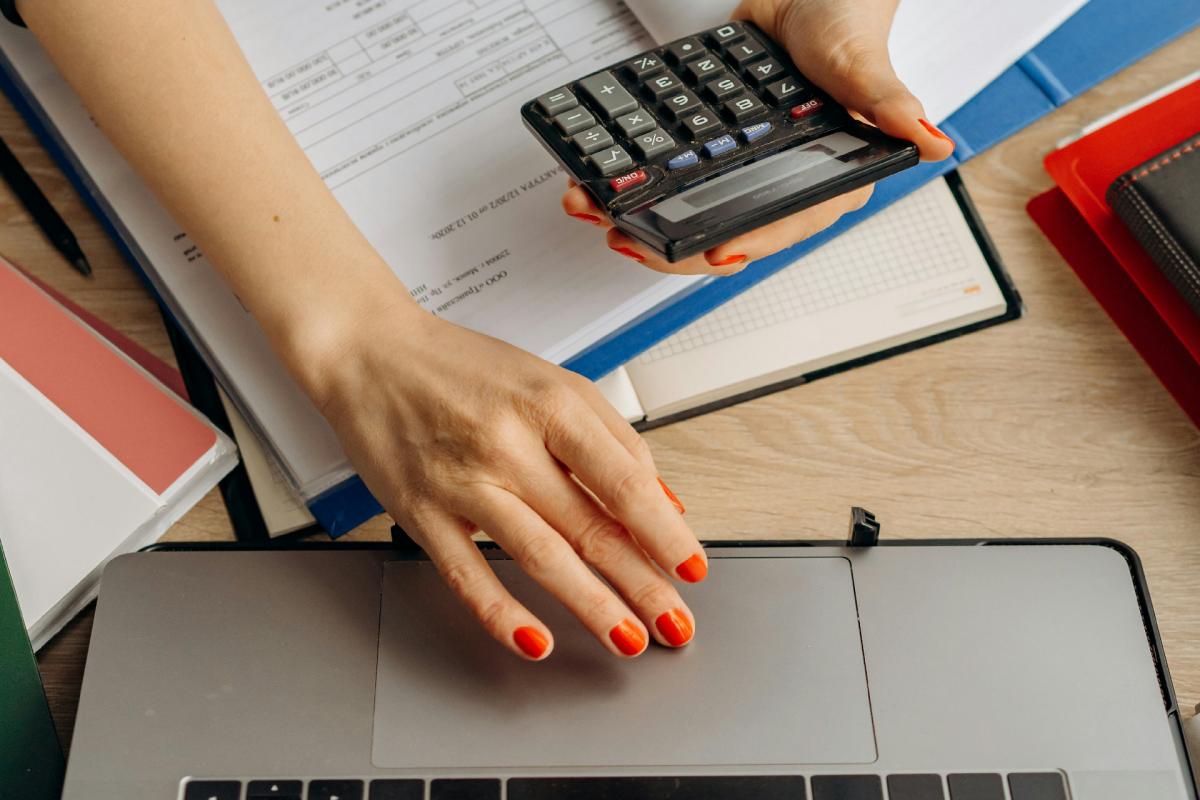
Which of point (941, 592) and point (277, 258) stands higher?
point (277, 258)

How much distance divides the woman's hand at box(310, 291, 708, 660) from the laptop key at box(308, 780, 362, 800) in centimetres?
8

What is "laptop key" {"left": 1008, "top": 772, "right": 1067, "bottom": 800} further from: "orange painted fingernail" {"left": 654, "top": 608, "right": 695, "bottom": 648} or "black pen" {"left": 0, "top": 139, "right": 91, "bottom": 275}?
"black pen" {"left": 0, "top": 139, "right": 91, "bottom": 275}

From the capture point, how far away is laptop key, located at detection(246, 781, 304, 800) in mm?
378

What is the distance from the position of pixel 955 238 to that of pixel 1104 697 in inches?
9.5

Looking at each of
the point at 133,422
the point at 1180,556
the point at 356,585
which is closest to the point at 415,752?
the point at 356,585

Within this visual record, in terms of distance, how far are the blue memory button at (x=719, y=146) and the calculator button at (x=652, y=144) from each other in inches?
0.6

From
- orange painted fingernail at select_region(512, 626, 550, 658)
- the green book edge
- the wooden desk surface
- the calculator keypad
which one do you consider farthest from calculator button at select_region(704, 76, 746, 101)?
the green book edge

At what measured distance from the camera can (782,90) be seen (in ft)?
1.53

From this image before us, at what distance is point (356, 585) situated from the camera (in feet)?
1.38

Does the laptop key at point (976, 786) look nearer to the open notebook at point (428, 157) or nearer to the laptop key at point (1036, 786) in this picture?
the laptop key at point (1036, 786)

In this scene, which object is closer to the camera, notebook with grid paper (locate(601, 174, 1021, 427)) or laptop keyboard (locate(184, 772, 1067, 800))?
laptop keyboard (locate(184, 772, 1067, 800))

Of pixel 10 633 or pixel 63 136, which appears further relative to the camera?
pixel 63 136

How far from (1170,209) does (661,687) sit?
1.09 ft

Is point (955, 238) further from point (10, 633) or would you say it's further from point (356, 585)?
point (10, 633)
